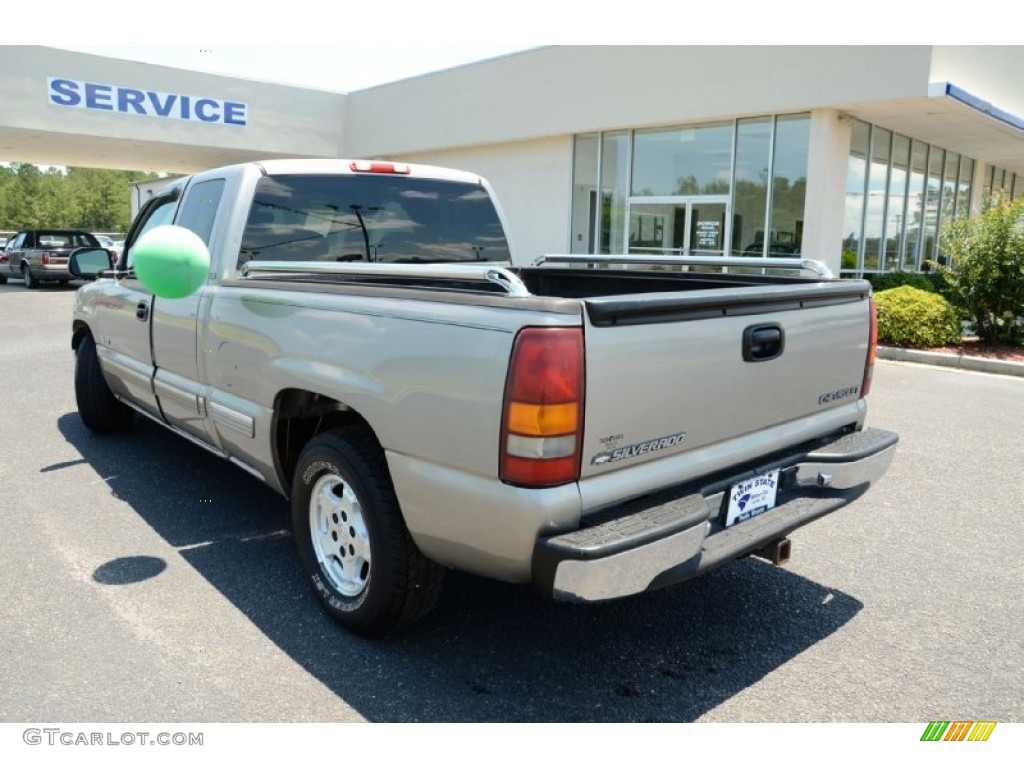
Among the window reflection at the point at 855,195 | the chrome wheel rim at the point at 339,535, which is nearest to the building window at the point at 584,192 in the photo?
the window reflection at the point at 855,195

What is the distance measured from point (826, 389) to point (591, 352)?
1.54 m

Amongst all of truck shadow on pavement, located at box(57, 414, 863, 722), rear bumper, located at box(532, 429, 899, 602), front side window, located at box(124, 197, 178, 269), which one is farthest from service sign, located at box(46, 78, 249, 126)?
rear bumper, located at box(532, 429, 899, 602)

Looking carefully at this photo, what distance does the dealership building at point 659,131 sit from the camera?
565 inches

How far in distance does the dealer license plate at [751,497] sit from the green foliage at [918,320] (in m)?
9.67

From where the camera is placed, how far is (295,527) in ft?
11.8

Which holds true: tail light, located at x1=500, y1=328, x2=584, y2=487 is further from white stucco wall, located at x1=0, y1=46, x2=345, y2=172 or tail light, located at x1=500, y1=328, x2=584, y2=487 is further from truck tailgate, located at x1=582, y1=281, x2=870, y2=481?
white stucco wall, located at x1=0, y1=46, x2=345, y2=172

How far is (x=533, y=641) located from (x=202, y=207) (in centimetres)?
307

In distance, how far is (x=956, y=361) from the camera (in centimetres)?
1088

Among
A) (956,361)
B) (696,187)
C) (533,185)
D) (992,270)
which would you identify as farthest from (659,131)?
(956,361)

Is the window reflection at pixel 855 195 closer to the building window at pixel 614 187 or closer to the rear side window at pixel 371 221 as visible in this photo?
the building window at pixel 614 187

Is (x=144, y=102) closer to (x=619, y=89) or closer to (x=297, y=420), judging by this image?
(x=619, y=89)

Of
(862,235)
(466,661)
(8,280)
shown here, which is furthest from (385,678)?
(8,280)

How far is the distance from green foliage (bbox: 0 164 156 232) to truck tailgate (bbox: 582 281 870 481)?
302 ft

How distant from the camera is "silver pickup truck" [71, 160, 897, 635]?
254cm
